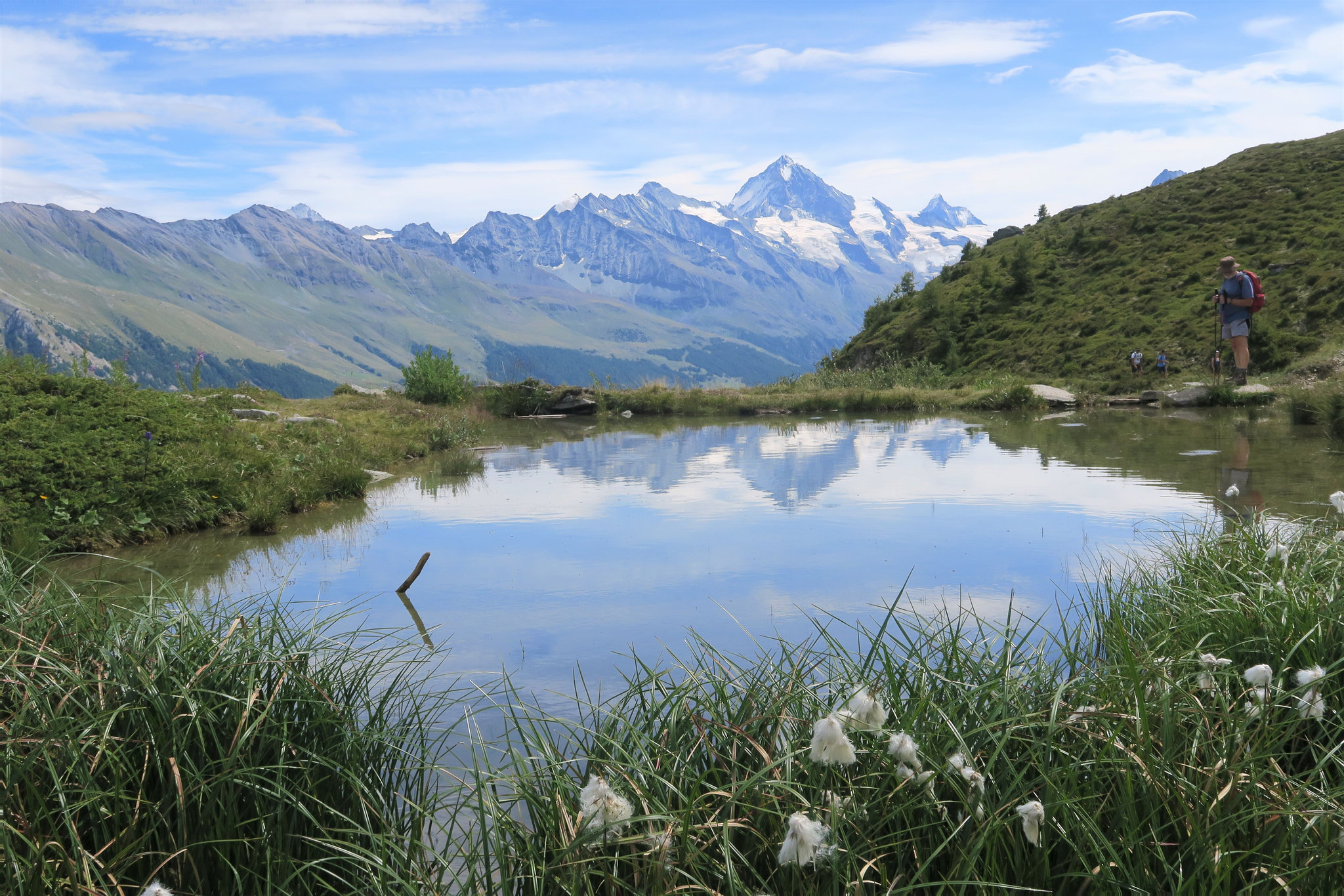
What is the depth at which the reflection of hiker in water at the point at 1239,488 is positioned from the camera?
7.21m

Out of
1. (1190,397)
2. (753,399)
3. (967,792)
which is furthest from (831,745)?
(753,399)

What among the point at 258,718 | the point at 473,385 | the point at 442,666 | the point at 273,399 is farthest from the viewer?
the point at 473,385

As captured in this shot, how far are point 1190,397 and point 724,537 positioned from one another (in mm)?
19013

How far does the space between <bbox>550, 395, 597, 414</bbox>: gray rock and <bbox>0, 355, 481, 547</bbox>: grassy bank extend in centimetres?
1550

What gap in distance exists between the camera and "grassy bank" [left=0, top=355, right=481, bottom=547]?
741 cm

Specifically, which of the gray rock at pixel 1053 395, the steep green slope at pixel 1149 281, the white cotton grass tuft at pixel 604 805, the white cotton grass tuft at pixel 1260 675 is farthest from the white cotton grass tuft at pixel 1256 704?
the steep green slope at pixel 1149 281

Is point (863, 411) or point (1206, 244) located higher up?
point (1206, 244)

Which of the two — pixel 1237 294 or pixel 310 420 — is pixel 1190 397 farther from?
pixel 310 420

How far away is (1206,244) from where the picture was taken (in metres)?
37.3

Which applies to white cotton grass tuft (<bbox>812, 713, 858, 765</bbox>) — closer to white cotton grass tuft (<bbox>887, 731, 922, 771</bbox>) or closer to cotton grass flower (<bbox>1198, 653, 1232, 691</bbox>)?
white cotton grass tuft (<bbox>887, 731, 922, 771</bbox>)

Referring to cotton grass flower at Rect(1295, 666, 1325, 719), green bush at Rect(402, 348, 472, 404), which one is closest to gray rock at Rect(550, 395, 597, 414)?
green bush at Rect(402, 348, 472, 404)

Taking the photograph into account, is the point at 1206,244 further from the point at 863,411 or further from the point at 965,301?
the point at 863,411

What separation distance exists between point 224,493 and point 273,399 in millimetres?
15800

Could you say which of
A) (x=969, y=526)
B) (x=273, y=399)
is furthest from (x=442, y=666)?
(x=273, y=399)
